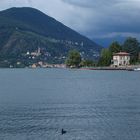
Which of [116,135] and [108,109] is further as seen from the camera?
[108,109]

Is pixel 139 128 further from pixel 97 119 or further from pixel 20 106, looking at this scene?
pixel 20 106

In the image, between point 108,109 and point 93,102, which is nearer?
point 108,109

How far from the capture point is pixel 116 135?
49.2 m

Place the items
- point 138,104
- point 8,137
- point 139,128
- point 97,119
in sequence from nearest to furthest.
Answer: point 8,137
point 139,128
point 97,119
point 138,104

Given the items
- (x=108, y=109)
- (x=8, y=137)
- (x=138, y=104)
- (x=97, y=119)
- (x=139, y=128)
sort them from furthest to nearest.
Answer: (x=138, y=104) < (x=108, y=109) < (x=97, y=119) < (x=139, y=128) < (x=8, y=137)

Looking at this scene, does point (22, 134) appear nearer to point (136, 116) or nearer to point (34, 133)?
point (34, 133)

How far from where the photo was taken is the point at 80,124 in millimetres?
56031

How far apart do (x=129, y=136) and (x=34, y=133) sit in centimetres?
898

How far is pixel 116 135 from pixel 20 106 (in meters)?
28.3

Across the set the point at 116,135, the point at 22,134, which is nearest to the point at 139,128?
the point at 116,135

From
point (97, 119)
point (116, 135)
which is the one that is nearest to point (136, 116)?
point (97, 119)

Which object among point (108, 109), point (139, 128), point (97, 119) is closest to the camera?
point (139, 128)

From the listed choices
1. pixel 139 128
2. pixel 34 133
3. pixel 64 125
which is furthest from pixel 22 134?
pixel 139 128

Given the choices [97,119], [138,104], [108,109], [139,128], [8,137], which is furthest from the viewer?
[138,104]
